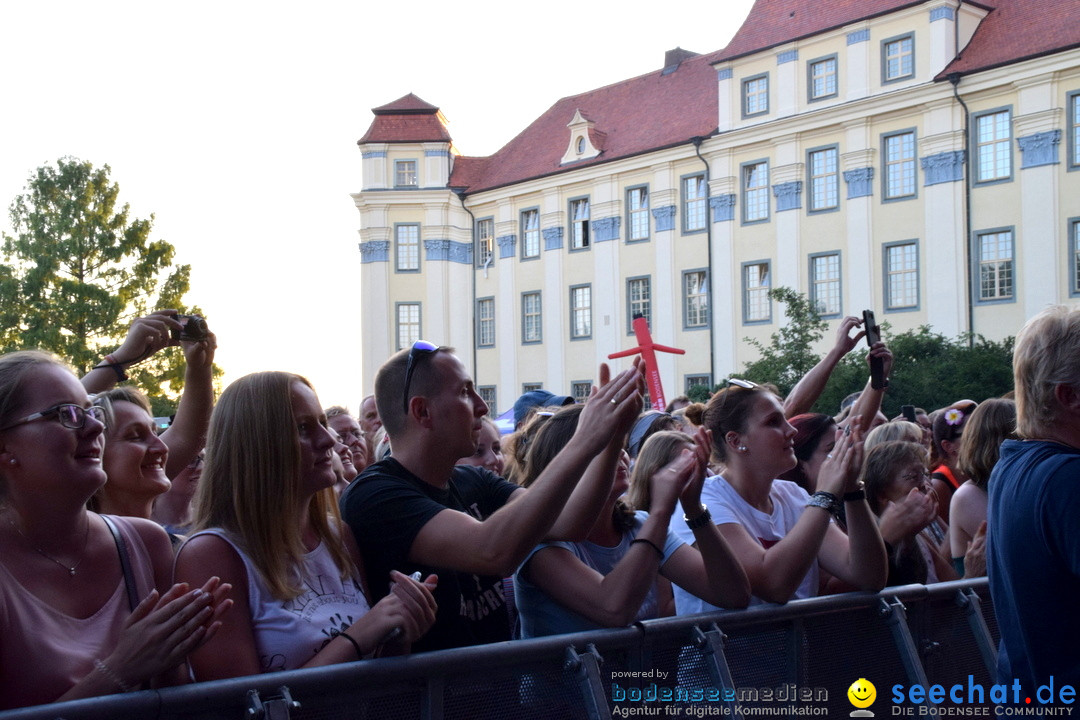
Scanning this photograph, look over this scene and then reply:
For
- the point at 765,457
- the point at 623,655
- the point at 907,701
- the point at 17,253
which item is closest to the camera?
the point at 623,655

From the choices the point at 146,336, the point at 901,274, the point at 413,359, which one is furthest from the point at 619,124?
the point at 413,359

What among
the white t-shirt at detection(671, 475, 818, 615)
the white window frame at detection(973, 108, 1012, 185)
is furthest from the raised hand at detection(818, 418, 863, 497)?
the white window frame at detection(973, 108, 1012, 185)

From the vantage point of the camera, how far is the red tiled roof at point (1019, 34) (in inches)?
1210

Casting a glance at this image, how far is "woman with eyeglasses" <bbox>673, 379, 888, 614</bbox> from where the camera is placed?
13.8 feet

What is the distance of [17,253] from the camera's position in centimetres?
3891

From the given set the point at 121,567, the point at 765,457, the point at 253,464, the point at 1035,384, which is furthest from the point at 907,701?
the point at 121,567

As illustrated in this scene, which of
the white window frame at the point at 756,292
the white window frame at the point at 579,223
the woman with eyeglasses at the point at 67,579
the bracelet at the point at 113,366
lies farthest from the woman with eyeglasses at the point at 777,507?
the white window frame at the point at 579,223

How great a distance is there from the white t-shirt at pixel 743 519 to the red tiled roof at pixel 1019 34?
2942 cm

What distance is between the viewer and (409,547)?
337 centimetres

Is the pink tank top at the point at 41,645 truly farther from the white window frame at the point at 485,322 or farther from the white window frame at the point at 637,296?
the white window frame at the point at 485,322

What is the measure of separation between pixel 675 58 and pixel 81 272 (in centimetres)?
2461

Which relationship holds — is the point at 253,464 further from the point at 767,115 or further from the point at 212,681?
the point at 767,115

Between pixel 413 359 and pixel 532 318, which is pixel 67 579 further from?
pixel 532 318

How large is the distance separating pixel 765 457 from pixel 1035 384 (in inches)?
61.1
